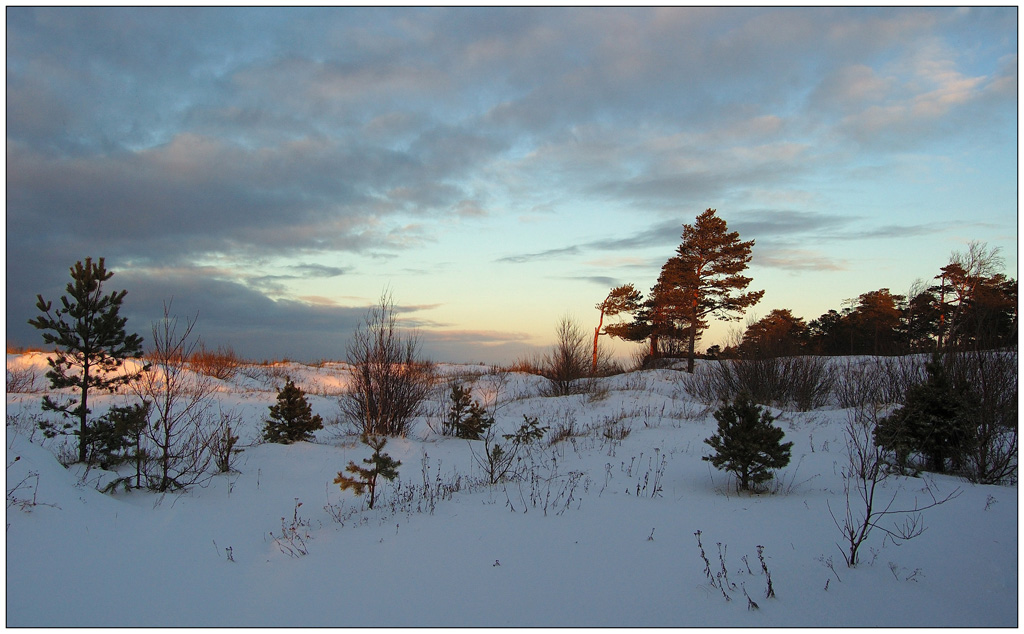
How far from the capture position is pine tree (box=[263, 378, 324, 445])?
12.1 meters

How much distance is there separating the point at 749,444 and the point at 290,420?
9.77 meters

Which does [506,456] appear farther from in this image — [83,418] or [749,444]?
[83,418]

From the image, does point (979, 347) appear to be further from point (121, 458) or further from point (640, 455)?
point (121, 458)

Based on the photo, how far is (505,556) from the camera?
15.1ft

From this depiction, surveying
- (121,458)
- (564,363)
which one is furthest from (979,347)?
(564,363)

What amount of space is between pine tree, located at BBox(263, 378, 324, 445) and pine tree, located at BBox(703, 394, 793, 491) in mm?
9031

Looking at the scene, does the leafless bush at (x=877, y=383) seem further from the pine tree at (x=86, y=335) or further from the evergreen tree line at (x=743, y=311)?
the pine tree at (x=86, y=335)

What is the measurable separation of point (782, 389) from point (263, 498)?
1543cm

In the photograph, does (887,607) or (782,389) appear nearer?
→ (887,607)

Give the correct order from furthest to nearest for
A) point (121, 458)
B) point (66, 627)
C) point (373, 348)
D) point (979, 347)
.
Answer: point (373, 348), point (979, 347), point (121, 458), point (66, 627)

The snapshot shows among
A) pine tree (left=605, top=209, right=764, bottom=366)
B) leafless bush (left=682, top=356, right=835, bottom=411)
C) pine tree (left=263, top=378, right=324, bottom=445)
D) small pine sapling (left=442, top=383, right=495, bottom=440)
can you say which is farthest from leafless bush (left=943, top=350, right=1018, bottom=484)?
pine tree (left=605, top=209, right=764, bottom=366)

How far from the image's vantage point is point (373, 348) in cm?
1333

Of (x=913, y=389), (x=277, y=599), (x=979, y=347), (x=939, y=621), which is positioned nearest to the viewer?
(x=939, y=621)

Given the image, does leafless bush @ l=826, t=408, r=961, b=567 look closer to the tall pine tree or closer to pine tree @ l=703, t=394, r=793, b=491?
pine tree @ l=703, t=394, r=793, b=491
